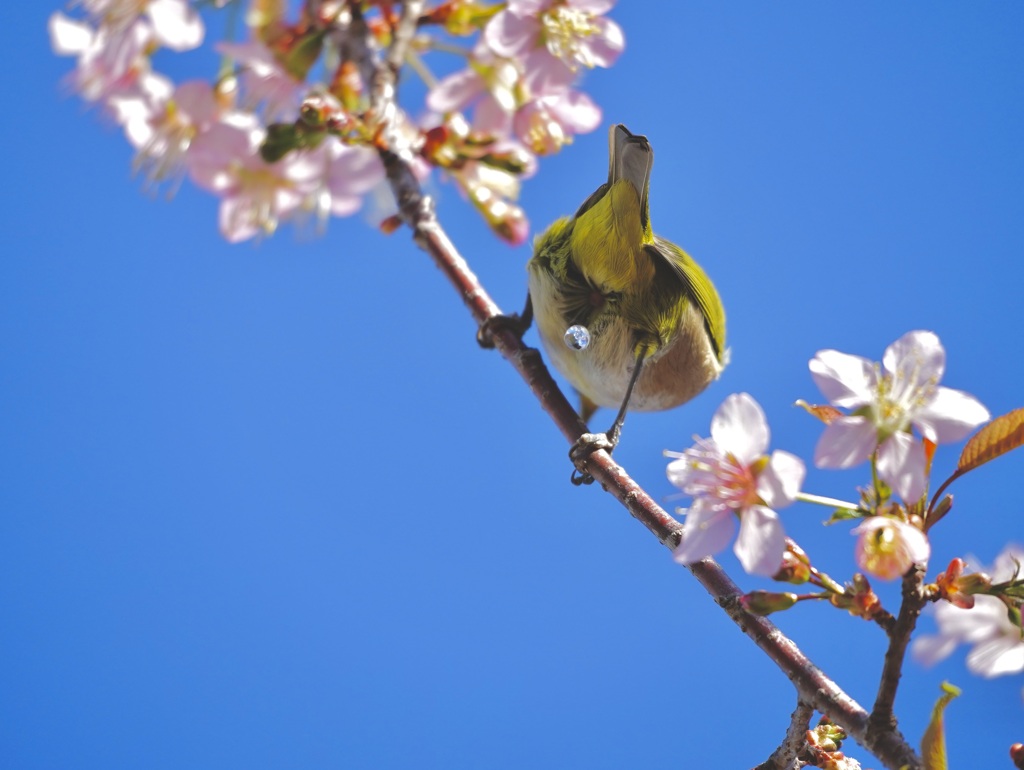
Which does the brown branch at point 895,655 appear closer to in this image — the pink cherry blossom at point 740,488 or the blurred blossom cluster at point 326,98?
the pink cherry blossom at point 740,488

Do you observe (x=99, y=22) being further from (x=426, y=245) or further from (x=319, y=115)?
(x=426, y=245)

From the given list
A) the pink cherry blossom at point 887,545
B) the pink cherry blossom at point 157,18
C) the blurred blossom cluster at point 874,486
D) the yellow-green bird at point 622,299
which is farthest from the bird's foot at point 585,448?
the pink cherry blossom at point 157,18

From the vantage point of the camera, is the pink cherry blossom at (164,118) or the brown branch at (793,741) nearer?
the brown branch at (793,741)

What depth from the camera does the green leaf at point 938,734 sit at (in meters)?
1.21

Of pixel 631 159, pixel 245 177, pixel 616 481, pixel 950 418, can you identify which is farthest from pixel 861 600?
pixel 245 177

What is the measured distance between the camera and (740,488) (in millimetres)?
1455

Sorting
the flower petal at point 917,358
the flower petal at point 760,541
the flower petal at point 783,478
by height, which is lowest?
the flower petal at point 760,541

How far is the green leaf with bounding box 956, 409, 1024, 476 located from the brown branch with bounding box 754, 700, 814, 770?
1.58 ft

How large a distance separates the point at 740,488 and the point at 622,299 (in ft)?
4.75

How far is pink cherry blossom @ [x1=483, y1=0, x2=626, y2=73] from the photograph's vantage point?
7.70 ft

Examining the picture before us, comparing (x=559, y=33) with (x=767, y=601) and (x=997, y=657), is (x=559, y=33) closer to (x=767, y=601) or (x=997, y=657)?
(x=767, y=601)

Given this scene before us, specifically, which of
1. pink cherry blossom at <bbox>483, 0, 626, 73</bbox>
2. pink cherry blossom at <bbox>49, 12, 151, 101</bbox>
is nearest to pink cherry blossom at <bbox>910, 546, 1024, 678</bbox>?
pink cherry blossom at <bbox>483, 0, 626, 73</bbox>

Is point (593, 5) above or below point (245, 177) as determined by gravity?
below

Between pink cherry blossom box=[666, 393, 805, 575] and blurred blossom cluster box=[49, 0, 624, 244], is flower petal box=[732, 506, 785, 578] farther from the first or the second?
blurred blossom cluster box=[49, 0, 624, 244]
